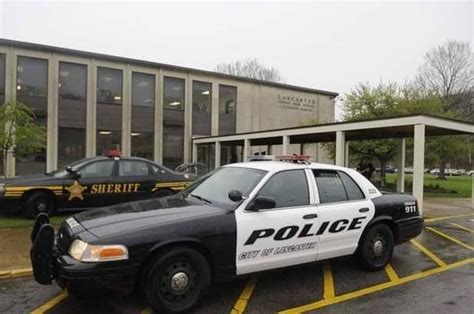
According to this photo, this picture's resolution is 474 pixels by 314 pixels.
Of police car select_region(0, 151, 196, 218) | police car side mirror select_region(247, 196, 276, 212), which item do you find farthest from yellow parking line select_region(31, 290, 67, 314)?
police car select_region(0, 151, 196, 218)

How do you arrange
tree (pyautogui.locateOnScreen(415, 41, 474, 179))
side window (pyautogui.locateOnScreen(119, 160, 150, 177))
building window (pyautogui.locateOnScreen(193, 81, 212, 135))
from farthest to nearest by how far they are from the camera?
tree (pyautogui.locateOnScreen(415, 41, 474, 179)), building window (pyautogui.locateOnScreen(193, 81, 212, 135)), side window (pyautogui.locateOnScreen(119, 160, 150, 177))

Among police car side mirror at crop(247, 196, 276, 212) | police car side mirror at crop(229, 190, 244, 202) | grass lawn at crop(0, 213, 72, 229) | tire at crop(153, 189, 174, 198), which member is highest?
police car side mirror at crop(229, 190, 244, 202)

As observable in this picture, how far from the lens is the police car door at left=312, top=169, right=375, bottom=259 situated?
5.66 metres

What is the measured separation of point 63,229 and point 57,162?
18.5m

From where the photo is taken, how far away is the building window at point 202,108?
87.1ft

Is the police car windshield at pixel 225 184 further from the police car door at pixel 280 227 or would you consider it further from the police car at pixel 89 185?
the police car at pixel 89 185

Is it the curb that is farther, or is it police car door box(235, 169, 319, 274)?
the curb

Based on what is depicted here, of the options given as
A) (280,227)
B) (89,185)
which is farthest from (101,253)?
(89,185)

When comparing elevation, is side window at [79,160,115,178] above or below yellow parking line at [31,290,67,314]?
above

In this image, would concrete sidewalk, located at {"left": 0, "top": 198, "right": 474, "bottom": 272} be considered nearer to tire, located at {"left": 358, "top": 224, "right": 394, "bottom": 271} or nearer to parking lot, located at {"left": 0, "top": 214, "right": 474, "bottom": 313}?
parking lot, located at {"left": 0, "top": 214, "right": 474, "bottom": 313}

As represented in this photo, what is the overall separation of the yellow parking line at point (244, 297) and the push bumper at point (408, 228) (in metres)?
2.51

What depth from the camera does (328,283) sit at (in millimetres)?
5688

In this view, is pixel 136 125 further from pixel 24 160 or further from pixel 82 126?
pixel 24 160

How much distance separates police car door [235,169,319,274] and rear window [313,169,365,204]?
19cm
